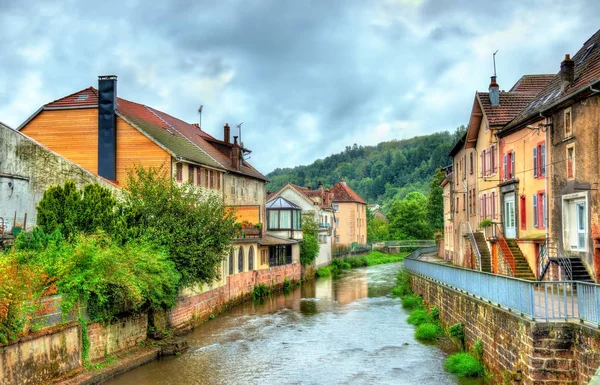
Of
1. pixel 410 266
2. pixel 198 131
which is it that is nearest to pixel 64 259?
pixel 410 266

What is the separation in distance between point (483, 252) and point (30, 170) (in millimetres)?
21924

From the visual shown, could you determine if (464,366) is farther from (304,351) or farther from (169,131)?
(169,131)

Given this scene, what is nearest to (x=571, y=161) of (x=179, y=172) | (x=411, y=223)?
(x=179, y=172)

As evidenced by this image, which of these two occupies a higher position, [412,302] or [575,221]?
[575,221]

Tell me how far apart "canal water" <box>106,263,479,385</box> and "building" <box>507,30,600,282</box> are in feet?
18.0

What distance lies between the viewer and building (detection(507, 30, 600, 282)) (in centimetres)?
1975

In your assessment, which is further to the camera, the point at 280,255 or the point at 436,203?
the point at 436,203

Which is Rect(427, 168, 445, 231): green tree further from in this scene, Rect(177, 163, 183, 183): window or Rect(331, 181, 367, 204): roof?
Rect(177, 163, 183, 183): window

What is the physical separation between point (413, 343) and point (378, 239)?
78.3m

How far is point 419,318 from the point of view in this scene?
2880cm

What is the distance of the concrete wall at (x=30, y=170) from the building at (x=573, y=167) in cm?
1957

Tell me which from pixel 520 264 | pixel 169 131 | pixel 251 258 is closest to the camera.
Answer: pixel 520 264

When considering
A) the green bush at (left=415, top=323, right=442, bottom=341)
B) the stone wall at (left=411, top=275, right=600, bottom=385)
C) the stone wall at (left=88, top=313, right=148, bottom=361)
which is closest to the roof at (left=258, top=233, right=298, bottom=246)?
the green bush at (left=415, top=323, right=442, bottom=341)

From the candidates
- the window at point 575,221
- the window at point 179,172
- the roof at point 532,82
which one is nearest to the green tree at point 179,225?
the window at point 179,172
